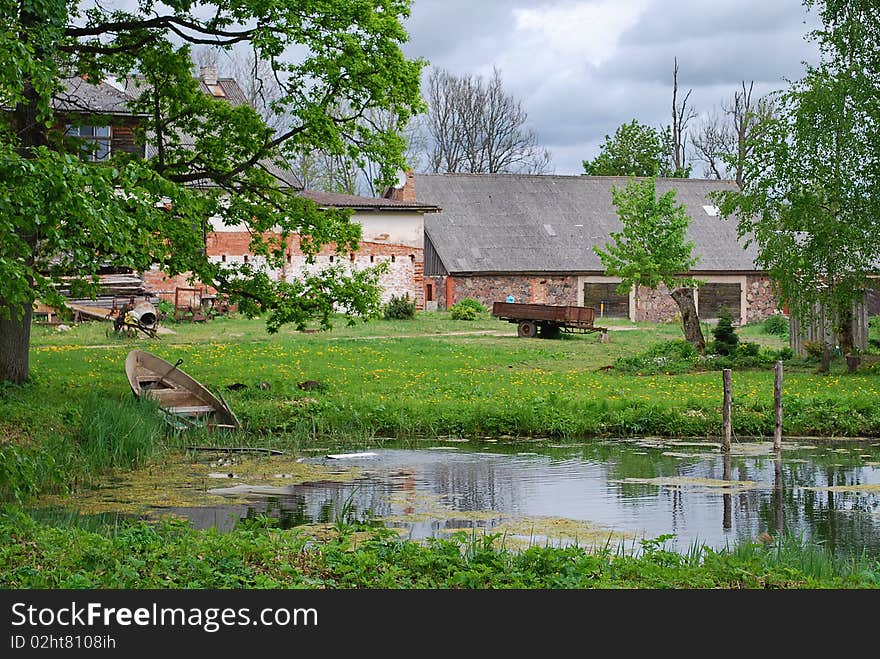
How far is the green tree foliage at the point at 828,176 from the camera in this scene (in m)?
23.1

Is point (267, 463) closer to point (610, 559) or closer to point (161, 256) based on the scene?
point (161, 256)

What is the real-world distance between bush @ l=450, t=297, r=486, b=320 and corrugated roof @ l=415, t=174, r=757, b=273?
327cm

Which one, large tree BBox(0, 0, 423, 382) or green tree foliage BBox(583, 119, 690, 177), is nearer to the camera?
large tree BBox(0, 0, 423, 382)

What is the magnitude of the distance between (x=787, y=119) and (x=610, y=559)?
17634 millimetres

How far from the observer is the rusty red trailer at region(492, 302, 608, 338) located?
34.9m

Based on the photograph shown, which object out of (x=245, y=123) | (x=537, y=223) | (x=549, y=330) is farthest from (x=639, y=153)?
(x=245, y=123)

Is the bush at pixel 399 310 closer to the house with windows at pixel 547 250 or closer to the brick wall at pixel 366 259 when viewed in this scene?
the brick wall at pixel 366 259

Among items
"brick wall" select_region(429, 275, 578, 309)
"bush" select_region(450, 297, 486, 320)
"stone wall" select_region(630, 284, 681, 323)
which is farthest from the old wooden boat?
"stone wall" select_region(630, 284, 681, 323)

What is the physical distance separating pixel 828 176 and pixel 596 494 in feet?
43.2

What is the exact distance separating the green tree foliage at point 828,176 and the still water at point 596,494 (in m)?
7.64

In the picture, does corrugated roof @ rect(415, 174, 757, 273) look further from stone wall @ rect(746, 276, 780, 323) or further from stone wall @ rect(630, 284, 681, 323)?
stone wall @ rect(630, 284, 681, 323)

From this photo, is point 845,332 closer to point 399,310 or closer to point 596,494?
point 596,494

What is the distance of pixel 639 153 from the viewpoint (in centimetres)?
6512

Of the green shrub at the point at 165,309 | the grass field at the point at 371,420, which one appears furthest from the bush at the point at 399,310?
the green shrub at the point at 165,309
